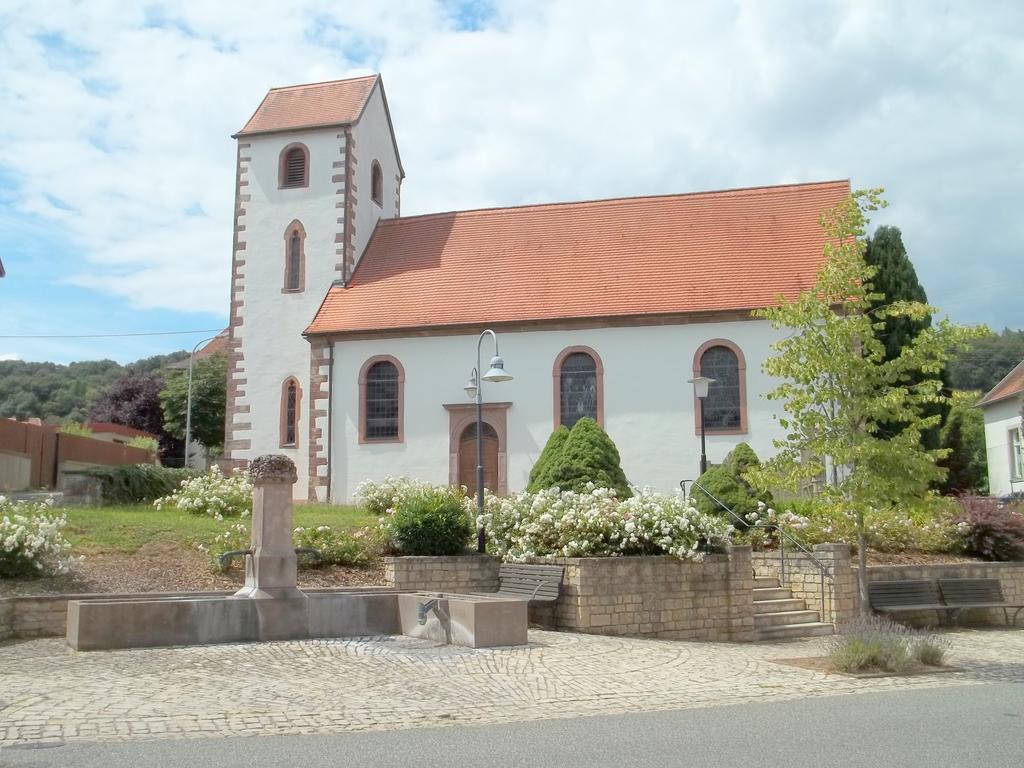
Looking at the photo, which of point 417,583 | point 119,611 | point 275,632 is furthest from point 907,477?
point 119,611

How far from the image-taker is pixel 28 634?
11.5 metres

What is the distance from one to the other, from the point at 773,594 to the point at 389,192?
68.1 feet

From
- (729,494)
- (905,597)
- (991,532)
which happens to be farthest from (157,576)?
(991,532)

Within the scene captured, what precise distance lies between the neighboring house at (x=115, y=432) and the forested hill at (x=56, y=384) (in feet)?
44.9

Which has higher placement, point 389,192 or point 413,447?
point 389,192

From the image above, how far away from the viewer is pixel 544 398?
2559cm

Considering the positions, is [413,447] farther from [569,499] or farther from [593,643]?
[593,643]

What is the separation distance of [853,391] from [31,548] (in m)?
11.0

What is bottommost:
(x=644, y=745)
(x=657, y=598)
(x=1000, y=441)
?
(x=644, y=745)

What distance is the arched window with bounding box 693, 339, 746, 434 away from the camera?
80.4ft

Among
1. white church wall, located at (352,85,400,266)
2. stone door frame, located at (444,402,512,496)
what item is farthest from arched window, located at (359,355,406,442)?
white church wall, located at (352,85,400,266)

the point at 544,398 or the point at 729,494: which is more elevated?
the point at 544,398

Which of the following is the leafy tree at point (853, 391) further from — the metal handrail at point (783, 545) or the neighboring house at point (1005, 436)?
the neighboring house at point (1005, 436)

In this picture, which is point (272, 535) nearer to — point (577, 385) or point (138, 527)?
point (138, 527)
